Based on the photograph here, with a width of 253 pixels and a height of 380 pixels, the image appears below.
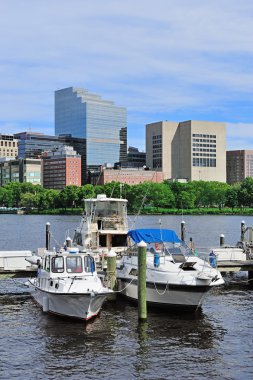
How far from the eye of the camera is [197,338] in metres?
31.0

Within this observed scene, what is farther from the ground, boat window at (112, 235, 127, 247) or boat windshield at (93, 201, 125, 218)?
boat windshield at (93, 201, 125, 218)

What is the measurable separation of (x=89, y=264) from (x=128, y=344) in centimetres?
709

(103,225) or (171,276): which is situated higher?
(103,225)

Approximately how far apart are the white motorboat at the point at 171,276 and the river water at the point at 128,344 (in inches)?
36.0

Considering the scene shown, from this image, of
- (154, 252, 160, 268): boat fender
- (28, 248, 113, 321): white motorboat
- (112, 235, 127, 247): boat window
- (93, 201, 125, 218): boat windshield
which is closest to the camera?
(28, 248, 113, 321): white motorboat

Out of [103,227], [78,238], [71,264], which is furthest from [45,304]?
[78,238]

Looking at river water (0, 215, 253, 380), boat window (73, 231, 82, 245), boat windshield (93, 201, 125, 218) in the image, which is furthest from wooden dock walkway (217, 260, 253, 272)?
boat window (73, 231, 82, 245)

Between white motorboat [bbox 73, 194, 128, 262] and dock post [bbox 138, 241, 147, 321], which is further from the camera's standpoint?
white motorboat [bbox 73, 194, 128, 262]

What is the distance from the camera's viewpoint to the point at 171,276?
35406 millimetres

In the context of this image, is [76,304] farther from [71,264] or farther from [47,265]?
[47,265]

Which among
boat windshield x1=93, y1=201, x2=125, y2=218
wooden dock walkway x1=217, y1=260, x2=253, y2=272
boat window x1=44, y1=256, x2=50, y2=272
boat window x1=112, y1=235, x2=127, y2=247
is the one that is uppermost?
boat windshield x1=93, y1=201, x2=125, y2=218

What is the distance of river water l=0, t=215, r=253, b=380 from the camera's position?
26.0 m

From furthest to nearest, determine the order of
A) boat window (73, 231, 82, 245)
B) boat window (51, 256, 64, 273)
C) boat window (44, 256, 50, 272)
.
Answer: boat window (73, 231, 82, 245) → boat window (44, 256, 50, 272) → boat window (51, 256, 64, 273)

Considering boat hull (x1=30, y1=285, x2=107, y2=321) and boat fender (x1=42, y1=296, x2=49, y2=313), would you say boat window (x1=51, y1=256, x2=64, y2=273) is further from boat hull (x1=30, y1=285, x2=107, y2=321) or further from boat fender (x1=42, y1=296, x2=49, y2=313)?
boat fender (x1=42, y1=296, x2=49, y2=313)
